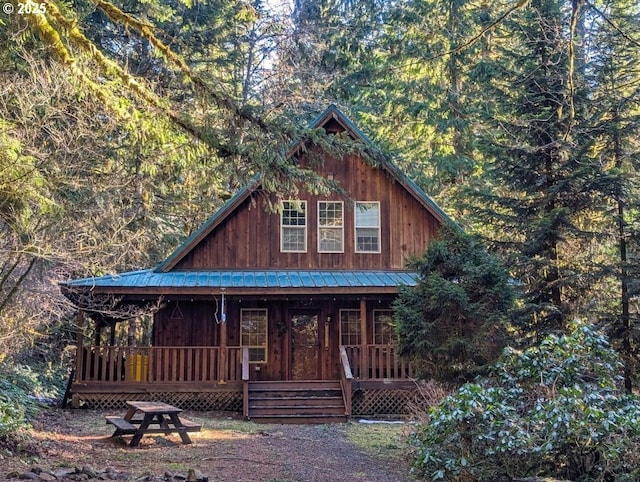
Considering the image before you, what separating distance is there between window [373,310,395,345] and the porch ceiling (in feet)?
4.09

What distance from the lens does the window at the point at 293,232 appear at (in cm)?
1630

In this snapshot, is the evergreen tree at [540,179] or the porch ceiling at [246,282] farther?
the porch ceiling at [246,282]

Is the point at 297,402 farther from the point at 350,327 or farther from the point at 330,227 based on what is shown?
the point at 330,227

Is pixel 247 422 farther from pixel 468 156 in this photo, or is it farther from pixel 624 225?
pixel 468 156

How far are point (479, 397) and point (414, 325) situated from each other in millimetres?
2381

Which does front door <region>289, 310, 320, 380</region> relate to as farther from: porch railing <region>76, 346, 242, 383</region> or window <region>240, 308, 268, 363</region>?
porch railing <region>76, 346, 242, 383</region>

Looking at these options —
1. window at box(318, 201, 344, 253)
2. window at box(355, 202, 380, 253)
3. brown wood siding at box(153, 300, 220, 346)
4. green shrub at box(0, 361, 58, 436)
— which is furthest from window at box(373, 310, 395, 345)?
green shrub at box(0, 361, 58, 436)

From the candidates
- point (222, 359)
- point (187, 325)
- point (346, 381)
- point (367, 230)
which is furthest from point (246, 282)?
point (367, 230)

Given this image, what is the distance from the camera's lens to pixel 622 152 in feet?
41.8

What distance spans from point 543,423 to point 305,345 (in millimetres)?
9853

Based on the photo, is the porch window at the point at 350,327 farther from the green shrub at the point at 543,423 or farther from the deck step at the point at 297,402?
the green shrub at the point at 543,423

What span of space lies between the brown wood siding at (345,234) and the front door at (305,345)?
1341mm

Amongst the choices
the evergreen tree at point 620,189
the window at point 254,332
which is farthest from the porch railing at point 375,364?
the evergreen tree at point 620,189

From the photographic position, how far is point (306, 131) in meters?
8.15
